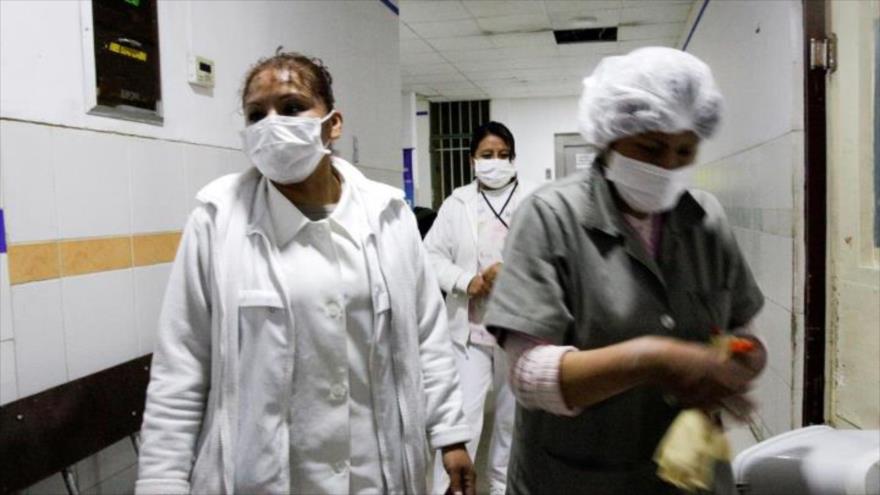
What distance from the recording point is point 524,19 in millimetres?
6438

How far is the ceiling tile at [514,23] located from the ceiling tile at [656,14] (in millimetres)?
757

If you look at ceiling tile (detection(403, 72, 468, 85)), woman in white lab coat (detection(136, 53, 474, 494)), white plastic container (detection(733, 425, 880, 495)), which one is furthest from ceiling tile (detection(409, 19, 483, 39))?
white plastic container (detection(733, 425, 880, 495))

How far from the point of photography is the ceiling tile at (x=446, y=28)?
6.43 metres

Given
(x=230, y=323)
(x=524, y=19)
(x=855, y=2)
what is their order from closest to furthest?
(x=230, y=323) → (x=855, y=2) → (x=524, y=19)

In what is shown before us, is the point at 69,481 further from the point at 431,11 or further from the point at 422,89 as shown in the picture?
the point at 422,89

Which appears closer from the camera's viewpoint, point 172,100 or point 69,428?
point 69,428

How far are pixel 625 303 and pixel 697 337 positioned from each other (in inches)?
6.0

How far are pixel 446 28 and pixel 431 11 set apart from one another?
0.61 m

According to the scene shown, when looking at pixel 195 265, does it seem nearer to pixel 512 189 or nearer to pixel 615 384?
pixel 615 384

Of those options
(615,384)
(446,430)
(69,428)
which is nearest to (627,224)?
(615,384)

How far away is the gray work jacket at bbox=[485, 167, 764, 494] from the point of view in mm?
1087

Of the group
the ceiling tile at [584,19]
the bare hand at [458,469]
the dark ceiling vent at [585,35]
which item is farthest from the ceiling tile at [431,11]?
the bare hand at [458,469]

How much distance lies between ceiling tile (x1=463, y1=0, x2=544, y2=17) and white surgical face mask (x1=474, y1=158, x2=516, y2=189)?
9.93ft

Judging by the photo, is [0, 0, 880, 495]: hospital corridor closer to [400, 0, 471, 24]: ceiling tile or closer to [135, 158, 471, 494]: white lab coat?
[135, 158, 471, 494]: white lab coat
